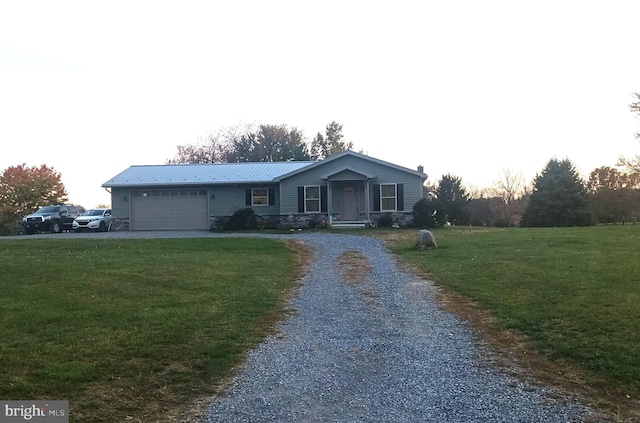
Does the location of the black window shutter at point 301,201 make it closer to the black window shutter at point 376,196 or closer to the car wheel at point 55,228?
the black window shutter at point 376,196

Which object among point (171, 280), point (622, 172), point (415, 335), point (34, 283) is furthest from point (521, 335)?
point (622, 172)

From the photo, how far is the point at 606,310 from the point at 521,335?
5.25ft

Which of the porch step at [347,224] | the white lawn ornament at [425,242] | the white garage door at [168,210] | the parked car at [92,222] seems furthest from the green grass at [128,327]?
the parked car at [92,222]

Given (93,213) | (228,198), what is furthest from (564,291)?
(93,213)

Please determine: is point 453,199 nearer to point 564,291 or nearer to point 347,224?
point 347,224

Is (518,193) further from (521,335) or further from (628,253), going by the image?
(521,335)

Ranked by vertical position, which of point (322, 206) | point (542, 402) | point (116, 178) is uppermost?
point (116, 178)

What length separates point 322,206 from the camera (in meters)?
28.3

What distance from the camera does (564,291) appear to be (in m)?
9.52

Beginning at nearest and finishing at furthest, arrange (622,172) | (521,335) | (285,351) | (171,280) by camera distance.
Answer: (285,351)
(521,335)
(171,280)
(622,172)

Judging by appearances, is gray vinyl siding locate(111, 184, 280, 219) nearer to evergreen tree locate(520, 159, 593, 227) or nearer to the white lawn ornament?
the white lawn ornament

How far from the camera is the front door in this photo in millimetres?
28562

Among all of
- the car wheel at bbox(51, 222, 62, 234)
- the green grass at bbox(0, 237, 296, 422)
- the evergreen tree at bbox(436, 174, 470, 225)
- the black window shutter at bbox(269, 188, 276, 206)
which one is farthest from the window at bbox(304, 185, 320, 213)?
the green grass at bbox(0, 237, 296, 422)

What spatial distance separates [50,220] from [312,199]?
45.1 feet
